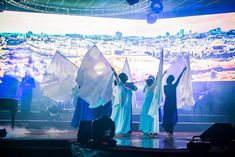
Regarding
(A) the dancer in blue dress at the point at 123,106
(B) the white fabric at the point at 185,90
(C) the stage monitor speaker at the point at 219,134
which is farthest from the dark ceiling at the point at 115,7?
(C) the stage monitor speaker at the point at 219,134

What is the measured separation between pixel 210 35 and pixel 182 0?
1717 millimetres

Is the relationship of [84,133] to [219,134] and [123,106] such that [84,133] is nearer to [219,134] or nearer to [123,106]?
[219,134]

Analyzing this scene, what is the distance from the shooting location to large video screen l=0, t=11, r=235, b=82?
39.9ft

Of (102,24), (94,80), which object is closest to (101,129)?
(94,80)

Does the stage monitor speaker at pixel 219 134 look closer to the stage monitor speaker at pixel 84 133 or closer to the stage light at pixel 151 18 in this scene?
the stage monitor speaker at pixel 84 133

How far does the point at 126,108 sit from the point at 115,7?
5388 mm

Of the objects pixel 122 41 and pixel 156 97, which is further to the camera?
pixel 122 41

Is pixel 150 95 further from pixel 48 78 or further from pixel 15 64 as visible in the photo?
pixel 15 64

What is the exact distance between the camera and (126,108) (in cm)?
886

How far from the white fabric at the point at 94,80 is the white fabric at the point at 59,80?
1102 millimetres

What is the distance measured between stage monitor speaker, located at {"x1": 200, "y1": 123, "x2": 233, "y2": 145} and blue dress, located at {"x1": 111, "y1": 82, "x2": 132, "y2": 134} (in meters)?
2.92

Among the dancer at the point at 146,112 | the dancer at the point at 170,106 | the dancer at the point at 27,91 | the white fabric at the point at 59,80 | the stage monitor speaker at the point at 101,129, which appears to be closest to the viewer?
the stage monitor speaker at the point at 101,129

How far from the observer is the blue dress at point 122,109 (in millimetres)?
8781

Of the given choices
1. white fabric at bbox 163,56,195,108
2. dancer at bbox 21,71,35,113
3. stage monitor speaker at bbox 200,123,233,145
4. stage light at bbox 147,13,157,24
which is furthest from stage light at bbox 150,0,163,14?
stage monitor speaker at bbox 200,123,233,145
